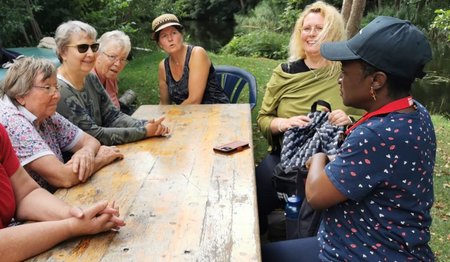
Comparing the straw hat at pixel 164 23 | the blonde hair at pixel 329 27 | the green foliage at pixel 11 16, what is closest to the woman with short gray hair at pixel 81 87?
the straw hat at pixel 164 23

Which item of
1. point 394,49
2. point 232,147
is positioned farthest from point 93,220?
point 394,49

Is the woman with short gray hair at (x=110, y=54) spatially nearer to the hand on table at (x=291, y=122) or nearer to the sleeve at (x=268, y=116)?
the sleeve at (x=268, y=116)

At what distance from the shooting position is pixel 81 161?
2.41 metres

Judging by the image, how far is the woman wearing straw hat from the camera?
166 inches

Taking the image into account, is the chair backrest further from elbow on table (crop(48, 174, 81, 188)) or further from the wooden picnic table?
elbow on table (crop(48, 174, 81, 188))

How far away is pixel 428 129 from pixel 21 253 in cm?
155

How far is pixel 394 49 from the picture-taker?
64.0 inches

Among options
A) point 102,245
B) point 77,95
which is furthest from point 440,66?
point 102,245

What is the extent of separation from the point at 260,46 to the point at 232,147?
46.7 ft

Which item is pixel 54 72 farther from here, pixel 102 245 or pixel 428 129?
pixel 428 129

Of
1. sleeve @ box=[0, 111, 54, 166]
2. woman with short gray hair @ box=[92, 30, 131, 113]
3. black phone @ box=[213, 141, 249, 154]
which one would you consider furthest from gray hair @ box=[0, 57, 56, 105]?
woman with short gray hair @ box=[92, 30, 131, 113]

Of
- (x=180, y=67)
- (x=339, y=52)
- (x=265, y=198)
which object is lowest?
(x=265, y=198)

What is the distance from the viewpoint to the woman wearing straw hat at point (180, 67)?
4.23m

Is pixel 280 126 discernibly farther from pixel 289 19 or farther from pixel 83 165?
pixel 289 19
